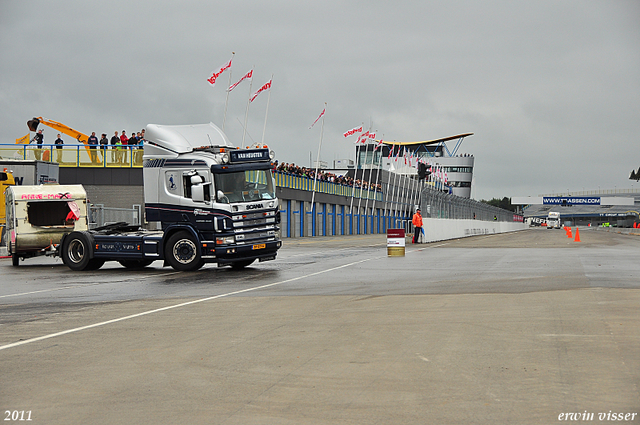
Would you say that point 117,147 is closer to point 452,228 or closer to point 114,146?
point 114,146

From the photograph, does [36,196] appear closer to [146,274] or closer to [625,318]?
[146,274]

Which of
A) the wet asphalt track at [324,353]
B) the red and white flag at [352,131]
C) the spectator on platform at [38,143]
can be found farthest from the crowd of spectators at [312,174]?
the wet asphalt track at [324,353]

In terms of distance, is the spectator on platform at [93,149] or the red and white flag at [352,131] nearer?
the spectator on platform at [93,149]

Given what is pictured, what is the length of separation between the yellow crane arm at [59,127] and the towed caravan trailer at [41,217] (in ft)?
65.6

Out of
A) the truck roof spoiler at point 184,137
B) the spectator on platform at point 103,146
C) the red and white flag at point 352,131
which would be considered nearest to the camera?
the truck roof spoiler at point 184,137

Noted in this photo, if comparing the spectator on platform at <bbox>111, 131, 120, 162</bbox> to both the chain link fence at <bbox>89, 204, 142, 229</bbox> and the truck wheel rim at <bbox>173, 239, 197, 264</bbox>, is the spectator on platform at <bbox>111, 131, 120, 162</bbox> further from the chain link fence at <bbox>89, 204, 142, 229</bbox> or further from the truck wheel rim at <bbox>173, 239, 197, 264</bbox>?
the truck wheel rim at <bbox>173, 239, 197, 264</bbox>

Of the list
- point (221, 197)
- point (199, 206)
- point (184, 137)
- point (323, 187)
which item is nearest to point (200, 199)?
point (199, 206)

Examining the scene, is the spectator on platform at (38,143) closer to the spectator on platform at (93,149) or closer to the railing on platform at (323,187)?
the spectator on platform at (93,149)

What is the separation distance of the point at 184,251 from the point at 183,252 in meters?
0.04

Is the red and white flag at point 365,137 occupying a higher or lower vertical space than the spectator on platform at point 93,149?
higher

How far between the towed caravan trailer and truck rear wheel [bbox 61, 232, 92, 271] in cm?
133

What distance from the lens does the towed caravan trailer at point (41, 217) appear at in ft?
73.7

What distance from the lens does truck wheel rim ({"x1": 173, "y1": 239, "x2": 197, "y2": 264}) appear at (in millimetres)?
19312

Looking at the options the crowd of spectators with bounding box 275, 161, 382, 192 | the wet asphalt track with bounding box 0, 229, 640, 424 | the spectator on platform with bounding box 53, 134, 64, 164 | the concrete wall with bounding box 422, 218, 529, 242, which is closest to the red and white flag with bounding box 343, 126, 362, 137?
the crowd of spectators with bounding box 275, 161, 382, 192
